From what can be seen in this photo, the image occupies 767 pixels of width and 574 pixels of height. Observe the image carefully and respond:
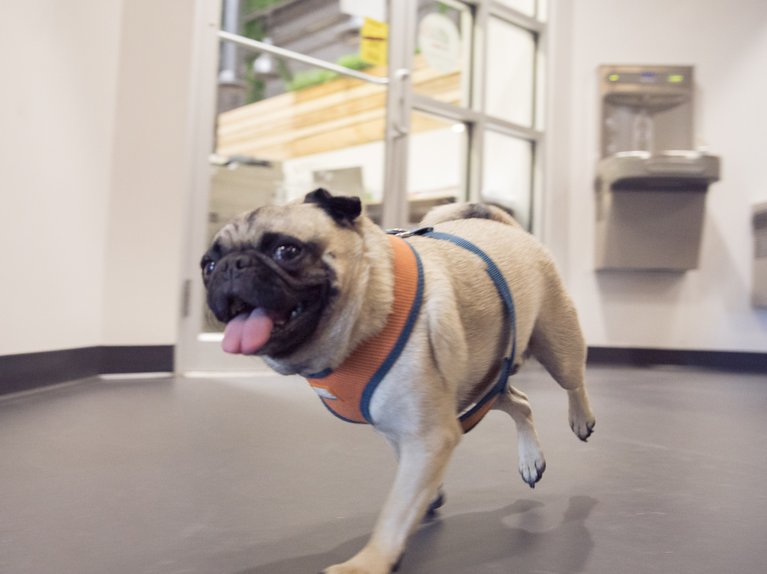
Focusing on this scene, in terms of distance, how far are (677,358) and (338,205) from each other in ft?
16.7

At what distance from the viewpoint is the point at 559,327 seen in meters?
1.63

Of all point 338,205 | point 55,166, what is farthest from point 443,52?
point 338,205

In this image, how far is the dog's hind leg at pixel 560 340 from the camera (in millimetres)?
1621

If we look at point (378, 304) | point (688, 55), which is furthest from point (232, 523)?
point (688, 55)

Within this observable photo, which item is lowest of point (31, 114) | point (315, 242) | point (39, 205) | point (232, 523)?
point (232, 523)

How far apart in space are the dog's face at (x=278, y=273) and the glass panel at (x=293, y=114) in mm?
2948

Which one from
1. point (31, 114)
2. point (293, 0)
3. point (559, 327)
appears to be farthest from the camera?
point (293, 0)

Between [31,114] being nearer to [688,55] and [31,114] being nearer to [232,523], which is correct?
[232,523]

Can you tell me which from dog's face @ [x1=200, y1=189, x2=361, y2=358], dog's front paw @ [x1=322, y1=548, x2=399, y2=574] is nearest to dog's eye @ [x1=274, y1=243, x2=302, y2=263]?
dog's face @ [x1=200, y1=189, x2=361, y2=358]

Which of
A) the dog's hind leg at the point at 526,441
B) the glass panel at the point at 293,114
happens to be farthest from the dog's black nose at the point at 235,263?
the glass panel at the point at 293,114

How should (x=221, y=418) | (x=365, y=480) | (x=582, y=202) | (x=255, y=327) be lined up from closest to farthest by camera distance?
(x=255, y=327), (x=365, y=480), (x=221, y=418), (x=582, y=202)

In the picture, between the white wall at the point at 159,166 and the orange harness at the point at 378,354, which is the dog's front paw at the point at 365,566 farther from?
the white wall at the point at 159,166

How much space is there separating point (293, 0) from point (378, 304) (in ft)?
12.1

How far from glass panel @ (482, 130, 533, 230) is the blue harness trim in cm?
410
